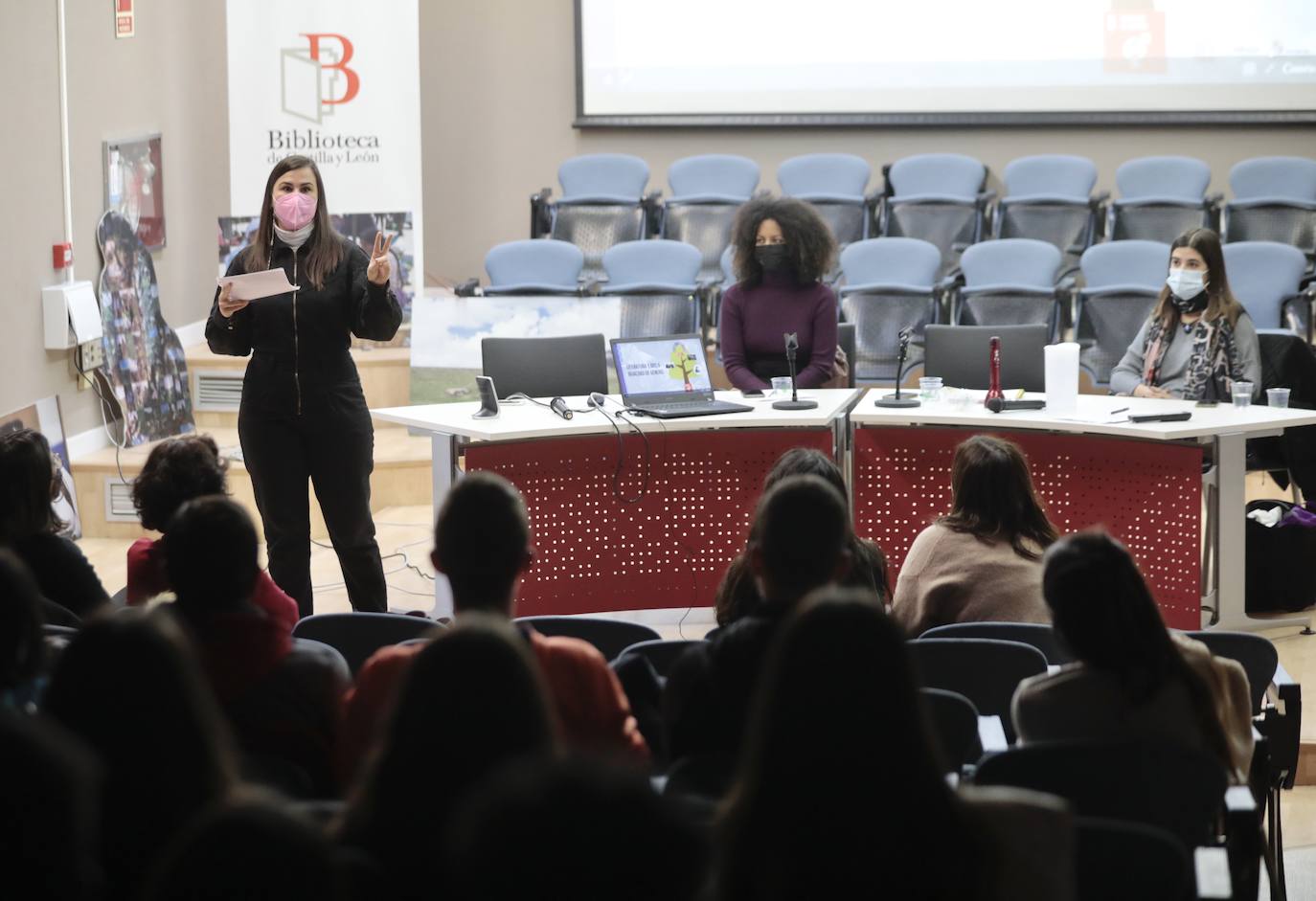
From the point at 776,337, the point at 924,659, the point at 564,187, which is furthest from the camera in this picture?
the point at 564,187

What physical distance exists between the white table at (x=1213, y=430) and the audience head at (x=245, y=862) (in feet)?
12.5

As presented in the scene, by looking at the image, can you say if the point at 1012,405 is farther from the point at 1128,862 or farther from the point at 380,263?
the point at 1128,862

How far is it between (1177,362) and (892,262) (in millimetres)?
2451

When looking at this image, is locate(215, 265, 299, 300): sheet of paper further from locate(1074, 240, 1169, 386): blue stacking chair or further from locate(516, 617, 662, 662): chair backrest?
locate(1074, 240, 1169, 386): blue stacking chair

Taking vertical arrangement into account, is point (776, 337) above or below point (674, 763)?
above

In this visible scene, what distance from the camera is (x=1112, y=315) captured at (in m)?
7.16

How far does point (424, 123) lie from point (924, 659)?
7.97 meters

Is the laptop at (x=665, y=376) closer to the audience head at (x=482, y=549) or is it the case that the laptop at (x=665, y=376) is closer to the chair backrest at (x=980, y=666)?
the chair backrest at (x=980, y=666)

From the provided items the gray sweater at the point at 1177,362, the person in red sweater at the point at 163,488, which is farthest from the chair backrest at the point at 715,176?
the person in red sweater at the point at 163,488

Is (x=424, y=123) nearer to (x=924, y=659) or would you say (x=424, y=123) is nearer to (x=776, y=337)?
(x=776, y=337)

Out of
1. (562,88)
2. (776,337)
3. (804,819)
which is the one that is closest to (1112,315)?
(776,337)

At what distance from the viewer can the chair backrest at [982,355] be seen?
5527mm

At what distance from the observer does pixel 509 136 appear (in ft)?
33.0

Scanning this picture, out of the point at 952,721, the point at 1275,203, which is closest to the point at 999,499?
the point at 952,721
